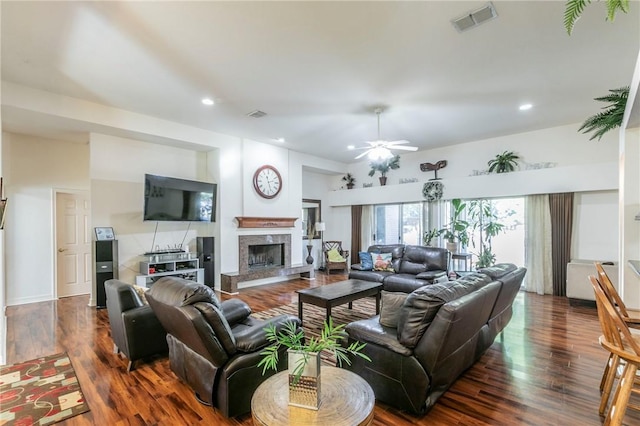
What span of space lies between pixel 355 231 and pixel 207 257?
14.2 feet

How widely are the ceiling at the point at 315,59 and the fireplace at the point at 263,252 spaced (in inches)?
107

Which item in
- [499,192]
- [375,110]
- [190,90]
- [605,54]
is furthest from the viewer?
[499,192]

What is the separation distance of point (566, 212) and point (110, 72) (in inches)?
299

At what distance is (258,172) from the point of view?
273 inches

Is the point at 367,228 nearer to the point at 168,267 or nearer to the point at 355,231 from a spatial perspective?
the point at 355,231

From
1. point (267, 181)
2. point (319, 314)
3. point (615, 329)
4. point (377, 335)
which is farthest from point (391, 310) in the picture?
point (267, 181)

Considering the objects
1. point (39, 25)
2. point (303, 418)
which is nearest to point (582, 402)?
point (303, 418)

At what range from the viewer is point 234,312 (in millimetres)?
3010

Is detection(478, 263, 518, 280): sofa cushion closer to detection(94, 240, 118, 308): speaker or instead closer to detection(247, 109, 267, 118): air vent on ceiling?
detection(247, 109, 267, 118): air vent on ceiling

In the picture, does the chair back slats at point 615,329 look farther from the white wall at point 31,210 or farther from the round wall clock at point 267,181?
the white wall at point 31,210

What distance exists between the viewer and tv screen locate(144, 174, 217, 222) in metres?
5.31

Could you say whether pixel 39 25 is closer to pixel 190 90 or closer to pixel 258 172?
pixel 190 90

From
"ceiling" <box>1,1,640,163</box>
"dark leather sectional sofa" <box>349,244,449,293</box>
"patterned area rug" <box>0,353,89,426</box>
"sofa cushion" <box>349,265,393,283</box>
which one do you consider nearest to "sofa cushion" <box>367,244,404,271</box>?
"dark leather sectional sofa" <box>349,244,449,293</box>

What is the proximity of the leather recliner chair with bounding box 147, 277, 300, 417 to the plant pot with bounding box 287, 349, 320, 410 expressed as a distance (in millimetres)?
813
